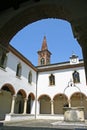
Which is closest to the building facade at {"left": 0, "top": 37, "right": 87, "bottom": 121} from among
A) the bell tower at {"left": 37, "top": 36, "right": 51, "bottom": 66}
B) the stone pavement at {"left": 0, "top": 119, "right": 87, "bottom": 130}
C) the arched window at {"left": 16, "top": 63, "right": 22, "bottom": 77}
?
the arched window at {"left": 16, "top": 63, "right": 22, "bottom": 77}

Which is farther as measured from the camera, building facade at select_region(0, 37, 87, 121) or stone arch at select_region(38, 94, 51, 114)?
stone arch at select_region(38, 94, 51, 114)

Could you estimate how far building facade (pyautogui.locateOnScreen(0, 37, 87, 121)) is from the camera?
53.6 feet

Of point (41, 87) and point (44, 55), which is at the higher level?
point (44, 55)

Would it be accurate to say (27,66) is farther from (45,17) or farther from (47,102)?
(45,17)

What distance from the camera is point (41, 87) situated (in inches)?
821

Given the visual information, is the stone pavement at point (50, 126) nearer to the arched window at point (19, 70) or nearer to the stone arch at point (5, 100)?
the stone arch at point (5, 100)

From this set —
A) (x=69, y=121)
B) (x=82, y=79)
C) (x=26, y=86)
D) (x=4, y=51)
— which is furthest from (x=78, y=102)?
(x=4, y=51)

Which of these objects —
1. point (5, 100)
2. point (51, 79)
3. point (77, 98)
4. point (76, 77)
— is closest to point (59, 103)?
point (77, 98)

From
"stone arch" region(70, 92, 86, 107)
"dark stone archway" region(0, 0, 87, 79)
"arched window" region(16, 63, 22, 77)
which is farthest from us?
"stone arch" region(70, 92, 86, 107)

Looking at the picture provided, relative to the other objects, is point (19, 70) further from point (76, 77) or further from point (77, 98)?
point (77, 98)

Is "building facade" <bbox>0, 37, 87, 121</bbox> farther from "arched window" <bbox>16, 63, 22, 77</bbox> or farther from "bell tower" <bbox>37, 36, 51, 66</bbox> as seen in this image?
"bell tower" <bbox>37, 36, 51, 66</bbox>

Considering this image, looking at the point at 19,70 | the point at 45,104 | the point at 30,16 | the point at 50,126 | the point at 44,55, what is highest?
the point at 44,55

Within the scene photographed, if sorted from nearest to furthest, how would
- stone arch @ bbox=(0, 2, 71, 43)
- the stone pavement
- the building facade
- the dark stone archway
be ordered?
the dark stone archway, stone arch @ bbox=(0, 2, 71, 43), the stone pavement, the building facade

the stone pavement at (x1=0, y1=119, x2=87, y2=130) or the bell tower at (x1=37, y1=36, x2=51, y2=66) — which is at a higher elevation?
the bell tower at (x1=37, y1=36, x2=51, y2=66)
